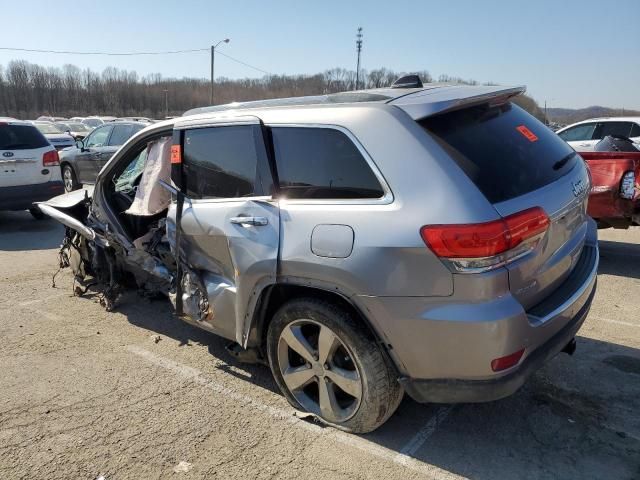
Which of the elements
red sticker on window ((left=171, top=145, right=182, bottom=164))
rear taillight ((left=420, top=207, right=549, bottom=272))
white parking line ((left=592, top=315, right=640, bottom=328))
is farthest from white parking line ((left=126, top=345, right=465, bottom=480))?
white parking line ((left=592, top=315, right=640, bottom=328))

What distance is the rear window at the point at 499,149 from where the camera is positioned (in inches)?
97.4

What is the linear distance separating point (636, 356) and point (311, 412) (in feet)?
8.31

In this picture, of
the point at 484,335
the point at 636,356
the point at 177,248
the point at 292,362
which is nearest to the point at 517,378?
the point at 484,335

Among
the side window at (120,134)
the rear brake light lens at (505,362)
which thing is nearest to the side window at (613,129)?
the side window at (120,134)

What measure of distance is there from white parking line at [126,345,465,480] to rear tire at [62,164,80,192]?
1059cm

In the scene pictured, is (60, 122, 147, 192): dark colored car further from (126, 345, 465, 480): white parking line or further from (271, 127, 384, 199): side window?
(271, 127, 384, 199): side window

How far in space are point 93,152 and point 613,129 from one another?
12.3m

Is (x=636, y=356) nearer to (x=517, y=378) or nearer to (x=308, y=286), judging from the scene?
(x=517, y=378)

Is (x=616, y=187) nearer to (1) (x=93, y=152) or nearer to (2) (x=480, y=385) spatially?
(2) (x=480, y=385)

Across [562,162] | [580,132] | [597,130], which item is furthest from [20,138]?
[597,130]

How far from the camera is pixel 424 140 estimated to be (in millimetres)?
2490

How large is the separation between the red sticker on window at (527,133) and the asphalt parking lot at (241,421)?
160 cm

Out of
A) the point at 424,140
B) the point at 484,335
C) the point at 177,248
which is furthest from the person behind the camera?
the point at 177,248

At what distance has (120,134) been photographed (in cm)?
1238
